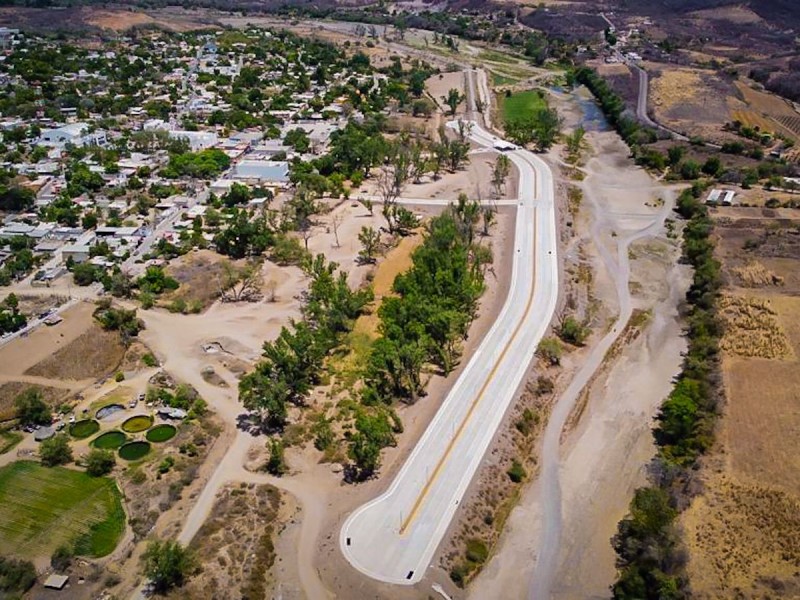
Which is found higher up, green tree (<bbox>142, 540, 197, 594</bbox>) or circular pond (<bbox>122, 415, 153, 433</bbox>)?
green tree (<bbox>142, 540, 197, 594</bbox>)

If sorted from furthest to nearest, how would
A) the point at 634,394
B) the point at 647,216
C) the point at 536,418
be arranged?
the point at 647,216 < the point at 634,394 < the point at 536,418

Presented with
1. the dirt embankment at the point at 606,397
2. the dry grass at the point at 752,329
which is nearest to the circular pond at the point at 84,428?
the dirt embankment at the point at 606,397

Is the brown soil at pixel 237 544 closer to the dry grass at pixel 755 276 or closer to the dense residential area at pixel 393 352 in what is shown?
the dense residential area at pixel 393 352

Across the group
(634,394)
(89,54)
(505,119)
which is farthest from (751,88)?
(89,54)

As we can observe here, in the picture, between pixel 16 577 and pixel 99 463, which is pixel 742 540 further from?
pixel 16 577

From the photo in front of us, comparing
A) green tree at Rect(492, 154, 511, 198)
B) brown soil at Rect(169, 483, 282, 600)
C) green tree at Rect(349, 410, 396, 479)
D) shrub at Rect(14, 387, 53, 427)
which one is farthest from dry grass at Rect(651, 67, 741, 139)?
shrub at Rect(14, 387, 53, 427)

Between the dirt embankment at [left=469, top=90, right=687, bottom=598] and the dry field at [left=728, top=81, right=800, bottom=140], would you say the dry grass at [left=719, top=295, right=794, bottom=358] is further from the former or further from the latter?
the dry field at [left=728, top=81, right=800, bottom=140]

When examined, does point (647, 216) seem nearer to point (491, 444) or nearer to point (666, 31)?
point (491, 444)
